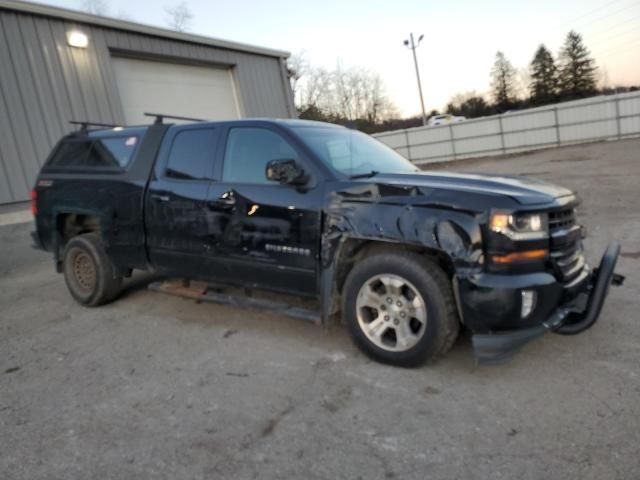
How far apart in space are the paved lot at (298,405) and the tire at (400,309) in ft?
0.55

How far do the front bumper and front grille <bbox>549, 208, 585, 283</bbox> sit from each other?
93mm

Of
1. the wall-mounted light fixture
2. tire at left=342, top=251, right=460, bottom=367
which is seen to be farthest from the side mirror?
the wall-mounted light fixture

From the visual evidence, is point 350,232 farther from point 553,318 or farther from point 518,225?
point 553,318

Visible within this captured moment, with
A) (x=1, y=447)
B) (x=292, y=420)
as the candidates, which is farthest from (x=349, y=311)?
(x=1, y=447)

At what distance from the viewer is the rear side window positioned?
192 inches

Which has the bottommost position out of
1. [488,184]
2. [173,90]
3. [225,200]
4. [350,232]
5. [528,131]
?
[350,232]

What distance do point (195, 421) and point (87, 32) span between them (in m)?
10.4

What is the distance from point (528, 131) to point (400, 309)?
80.3ft

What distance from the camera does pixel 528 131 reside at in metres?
24.6

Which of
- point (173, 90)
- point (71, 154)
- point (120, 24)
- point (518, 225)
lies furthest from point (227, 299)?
point (173, 90)

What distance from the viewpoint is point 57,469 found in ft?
8.33

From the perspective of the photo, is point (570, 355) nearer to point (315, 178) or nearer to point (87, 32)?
point (315, 178)

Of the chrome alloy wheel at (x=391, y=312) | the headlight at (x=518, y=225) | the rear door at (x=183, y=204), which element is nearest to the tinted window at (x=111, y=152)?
the rear door at (x=183, y=204)

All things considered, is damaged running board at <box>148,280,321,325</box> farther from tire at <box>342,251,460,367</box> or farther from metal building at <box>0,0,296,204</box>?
metal building at <box>0,0,296,204</box>
